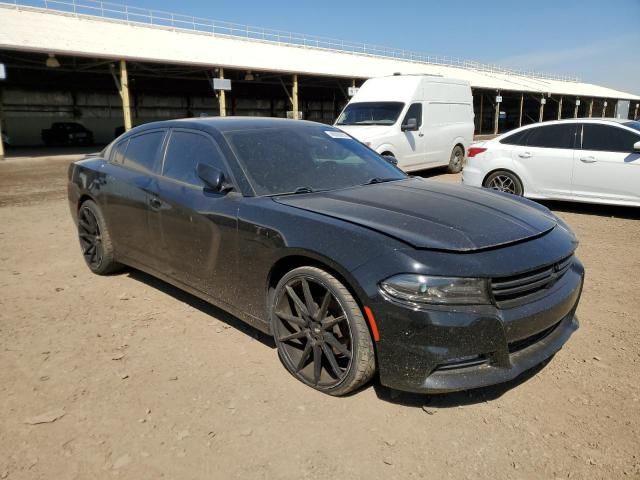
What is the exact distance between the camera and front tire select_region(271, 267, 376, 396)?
253cm

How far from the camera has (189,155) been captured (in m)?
3.71

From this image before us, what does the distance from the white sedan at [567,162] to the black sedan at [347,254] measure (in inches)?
180

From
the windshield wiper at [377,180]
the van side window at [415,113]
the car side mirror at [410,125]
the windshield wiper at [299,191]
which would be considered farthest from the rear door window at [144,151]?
the van side window at [415,113]

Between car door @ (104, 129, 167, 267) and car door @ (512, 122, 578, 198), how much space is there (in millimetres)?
5911

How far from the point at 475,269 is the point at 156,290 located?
3155mm

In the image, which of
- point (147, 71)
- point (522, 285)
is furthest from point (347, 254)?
point (147, 71)

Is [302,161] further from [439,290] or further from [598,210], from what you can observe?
[598,210]

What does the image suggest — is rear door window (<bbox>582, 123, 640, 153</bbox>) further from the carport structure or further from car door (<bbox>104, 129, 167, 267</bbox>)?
the carport structure

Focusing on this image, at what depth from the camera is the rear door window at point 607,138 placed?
6.99 meters

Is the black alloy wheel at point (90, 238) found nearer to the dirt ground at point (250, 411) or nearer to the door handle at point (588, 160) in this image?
the dirt ground at point (250, 411)

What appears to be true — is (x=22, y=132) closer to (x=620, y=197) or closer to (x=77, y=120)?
(x=77, y=120)

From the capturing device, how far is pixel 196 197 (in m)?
3.45

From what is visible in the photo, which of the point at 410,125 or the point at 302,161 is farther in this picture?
the point at 410,125

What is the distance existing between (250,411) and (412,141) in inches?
368
